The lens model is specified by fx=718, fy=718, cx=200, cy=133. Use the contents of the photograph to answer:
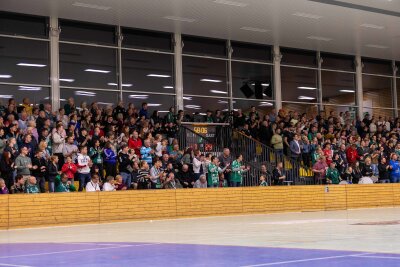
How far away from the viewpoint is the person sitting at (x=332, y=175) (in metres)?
31.6

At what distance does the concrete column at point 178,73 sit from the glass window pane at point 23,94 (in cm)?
670

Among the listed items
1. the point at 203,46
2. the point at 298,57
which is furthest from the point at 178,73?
the point at 298,57

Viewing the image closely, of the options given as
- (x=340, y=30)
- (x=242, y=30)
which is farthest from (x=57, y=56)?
(x=340, y=30)

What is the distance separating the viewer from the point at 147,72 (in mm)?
33375

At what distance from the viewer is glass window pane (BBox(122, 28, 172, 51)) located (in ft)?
107

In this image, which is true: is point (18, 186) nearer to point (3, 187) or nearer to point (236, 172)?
point (3, 187)

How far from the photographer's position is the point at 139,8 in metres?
29.0

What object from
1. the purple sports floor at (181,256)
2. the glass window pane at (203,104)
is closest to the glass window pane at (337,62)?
the glass window pane at (203,104)

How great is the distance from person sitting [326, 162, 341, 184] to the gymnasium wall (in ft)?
2.24

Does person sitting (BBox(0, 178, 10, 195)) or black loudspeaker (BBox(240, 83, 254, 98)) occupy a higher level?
black loudspeaker (BBox(240, 83, 254, 98))

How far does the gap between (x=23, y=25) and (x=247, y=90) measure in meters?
12.5

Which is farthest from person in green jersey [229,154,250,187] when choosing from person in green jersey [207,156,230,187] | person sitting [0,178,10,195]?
person sitting [0,178,10,195]

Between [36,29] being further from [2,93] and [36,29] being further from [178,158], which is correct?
[178,158]

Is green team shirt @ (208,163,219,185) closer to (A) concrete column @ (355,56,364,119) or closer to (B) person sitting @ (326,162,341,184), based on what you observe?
(B) person sitting @ (326,162,341,184)
